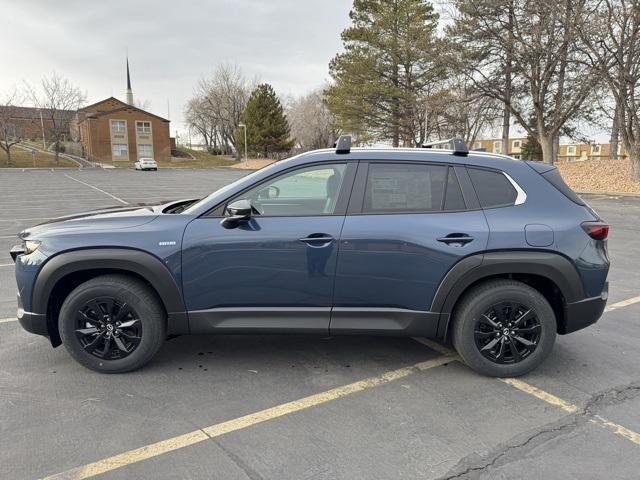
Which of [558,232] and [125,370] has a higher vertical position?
[558,232]

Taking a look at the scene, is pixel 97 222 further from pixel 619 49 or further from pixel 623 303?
pixel 619 49

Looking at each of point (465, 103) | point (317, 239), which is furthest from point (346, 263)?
point (465, 103)

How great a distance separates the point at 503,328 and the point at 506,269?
18.3 inches

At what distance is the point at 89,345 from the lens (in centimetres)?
334

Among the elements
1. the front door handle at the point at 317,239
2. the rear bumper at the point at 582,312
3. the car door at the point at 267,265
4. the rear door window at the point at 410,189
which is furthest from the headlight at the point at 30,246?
the rear bumper at the point at 582,312

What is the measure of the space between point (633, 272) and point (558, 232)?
4214mm

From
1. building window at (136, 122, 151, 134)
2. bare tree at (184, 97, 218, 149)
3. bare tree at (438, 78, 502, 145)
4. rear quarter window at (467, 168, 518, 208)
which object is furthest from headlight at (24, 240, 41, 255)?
bare tree at (184, 97, 218, 149)

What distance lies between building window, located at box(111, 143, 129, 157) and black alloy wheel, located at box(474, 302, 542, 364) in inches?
2565

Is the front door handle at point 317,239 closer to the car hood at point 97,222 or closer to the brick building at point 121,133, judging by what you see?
the car hood at point 97,222

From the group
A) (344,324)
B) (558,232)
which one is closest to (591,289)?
(558,232)

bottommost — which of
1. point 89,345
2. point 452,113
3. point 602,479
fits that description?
point 602,479

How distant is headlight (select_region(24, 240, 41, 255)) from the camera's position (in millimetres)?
3277

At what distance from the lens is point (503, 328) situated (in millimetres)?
3330

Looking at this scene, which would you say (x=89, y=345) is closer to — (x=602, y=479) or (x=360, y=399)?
(x=360, y=399)
